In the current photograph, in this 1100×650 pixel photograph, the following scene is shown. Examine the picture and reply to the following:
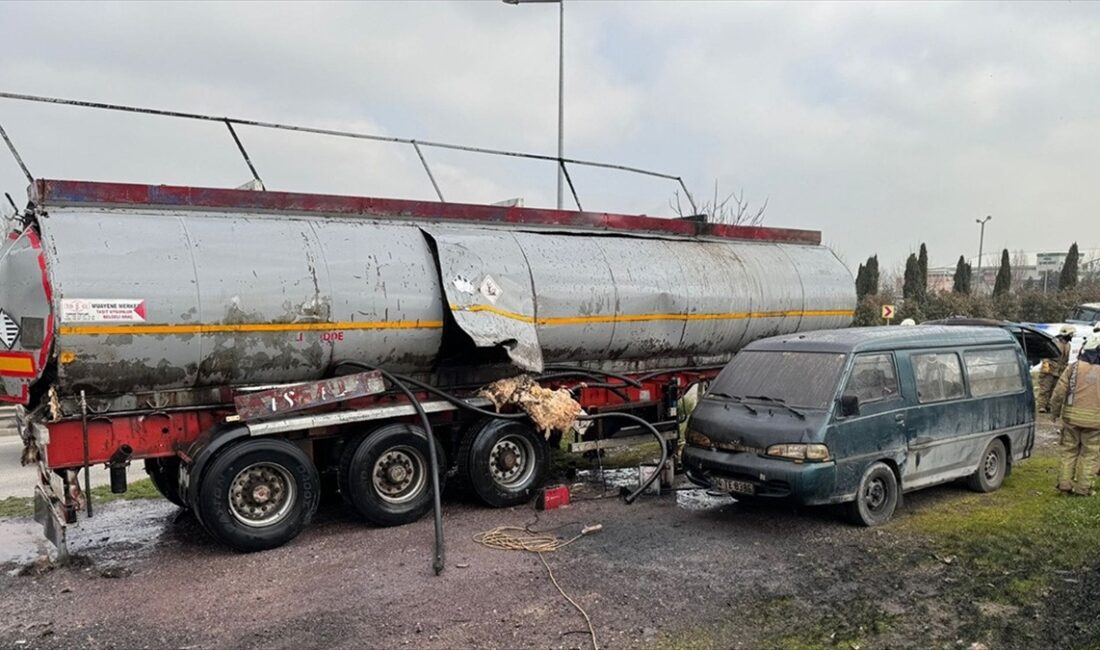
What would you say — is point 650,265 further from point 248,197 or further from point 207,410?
point 207,410

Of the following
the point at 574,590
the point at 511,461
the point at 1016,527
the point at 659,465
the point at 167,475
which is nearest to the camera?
the point at 574,590

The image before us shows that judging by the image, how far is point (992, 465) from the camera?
867 cm

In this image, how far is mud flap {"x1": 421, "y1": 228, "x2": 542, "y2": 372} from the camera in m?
7.98

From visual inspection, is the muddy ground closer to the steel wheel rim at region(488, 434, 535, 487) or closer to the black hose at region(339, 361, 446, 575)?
the black hose at region(339, 361, 446, 575)

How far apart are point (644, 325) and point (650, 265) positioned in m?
0.80

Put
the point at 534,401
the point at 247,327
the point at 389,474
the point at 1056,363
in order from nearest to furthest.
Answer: the point at 247,327 → the point at 389,474 → the point at 534,401 → the point at 1056,363

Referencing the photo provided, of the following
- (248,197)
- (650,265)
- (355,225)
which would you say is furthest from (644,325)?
(248,197)

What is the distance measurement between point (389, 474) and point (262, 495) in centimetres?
121

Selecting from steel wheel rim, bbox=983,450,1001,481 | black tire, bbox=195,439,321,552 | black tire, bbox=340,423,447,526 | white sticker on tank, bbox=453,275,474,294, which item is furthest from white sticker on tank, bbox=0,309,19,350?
steel wheel rim, bbox=983,450,1001,481

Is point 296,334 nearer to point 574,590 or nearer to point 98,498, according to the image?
point 574,590

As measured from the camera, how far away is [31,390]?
6.57 meters

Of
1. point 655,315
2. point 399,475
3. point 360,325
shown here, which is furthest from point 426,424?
point 655,315

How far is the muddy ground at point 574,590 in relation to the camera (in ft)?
16.5

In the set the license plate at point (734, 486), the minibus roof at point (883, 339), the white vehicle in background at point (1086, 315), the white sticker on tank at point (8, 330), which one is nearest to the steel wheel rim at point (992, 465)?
the minibus roof at point (883, 339)
